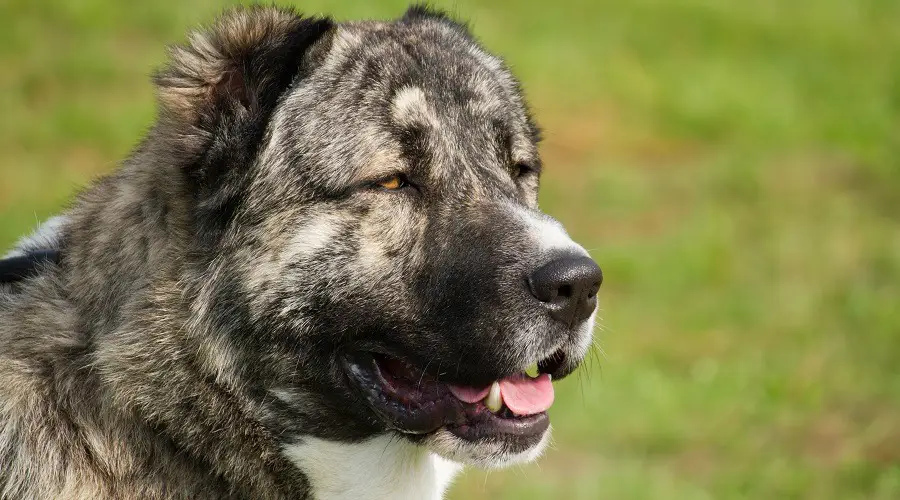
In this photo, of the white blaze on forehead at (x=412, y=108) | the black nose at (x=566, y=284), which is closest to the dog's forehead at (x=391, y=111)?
the white blaze on forehead at (x=412, y=108)

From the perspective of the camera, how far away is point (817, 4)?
1842 centimetres

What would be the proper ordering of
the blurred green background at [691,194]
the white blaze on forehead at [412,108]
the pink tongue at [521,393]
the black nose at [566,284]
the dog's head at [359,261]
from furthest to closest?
the blurred green background at [691,194]
the white blaze on forehead at [412,108]
the pink tongue at [521,393]
the dog's head at [359,261]
the black nose at [566,284]

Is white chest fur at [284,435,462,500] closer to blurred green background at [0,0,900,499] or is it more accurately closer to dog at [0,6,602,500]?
dog at [0,6,602,500]

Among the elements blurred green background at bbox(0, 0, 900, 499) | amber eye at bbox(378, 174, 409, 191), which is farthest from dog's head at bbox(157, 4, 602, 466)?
blurred green background at bbox(0, 0, 900, 499)

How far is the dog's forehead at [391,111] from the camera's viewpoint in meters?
3.86

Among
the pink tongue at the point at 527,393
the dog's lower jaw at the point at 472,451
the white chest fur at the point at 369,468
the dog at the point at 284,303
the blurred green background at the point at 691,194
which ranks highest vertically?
the dog at the point at 284,303

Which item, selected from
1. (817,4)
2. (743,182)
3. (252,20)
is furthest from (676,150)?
(252,20)

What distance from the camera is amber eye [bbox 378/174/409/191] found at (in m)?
3.84

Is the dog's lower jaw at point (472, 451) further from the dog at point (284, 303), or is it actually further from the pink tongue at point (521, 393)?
the pink tongue at point (521, 393)

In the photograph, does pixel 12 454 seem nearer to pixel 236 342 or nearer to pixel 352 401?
pixel 236 342

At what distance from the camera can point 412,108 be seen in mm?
3941

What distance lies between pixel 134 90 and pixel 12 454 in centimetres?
1013

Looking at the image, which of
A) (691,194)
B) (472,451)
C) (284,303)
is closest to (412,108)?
(284,303)

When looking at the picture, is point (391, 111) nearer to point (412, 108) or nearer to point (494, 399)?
point (412, 108)
